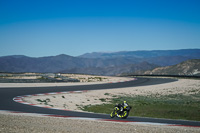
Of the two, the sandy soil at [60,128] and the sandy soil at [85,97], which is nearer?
the sandy soil at [60,128]

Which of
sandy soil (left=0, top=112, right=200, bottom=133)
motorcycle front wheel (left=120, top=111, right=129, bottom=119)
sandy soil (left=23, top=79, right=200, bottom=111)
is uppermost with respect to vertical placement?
sandy soil (left=0, top=112, right=200, bottom=133)

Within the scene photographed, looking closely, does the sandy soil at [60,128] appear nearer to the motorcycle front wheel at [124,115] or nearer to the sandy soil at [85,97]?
the motorcycle front wheel at [124,115]

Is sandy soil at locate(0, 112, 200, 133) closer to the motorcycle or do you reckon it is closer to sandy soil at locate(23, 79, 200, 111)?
the motorcycle

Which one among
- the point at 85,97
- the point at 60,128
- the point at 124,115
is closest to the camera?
the point at 60,128

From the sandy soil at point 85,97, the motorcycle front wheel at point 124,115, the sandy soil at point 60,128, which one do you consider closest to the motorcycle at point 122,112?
the motorcycle front wheel at point 124,115

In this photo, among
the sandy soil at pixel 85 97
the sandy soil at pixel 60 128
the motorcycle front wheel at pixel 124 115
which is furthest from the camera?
the sandy soil at pixel 85 97

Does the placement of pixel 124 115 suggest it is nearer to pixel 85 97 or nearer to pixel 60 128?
pixel 60 128

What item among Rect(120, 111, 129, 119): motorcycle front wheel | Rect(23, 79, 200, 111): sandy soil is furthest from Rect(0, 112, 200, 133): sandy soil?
Rect(23, 79, 200, 111): sandy soil

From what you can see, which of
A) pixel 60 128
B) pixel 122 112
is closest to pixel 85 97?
pixel 122 112

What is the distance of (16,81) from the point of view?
121ft

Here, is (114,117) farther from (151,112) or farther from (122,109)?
(151,112)

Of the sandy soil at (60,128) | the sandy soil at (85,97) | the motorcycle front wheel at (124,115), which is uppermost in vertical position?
the sandy soil at (60,128)

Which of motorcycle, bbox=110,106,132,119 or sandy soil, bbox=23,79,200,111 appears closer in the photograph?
motorcycle, bbox=110,106,132,119

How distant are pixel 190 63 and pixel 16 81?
67867 millimetres
